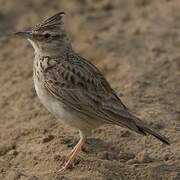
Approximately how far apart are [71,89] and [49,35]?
0.72 meters

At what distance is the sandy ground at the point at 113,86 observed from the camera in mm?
8031

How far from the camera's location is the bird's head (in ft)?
27.1

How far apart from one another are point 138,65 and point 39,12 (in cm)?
275

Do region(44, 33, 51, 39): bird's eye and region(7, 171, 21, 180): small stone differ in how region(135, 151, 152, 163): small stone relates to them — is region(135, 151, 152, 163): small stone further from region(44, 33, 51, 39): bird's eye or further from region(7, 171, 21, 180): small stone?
region(44, 33, 51, 39): bird's eye

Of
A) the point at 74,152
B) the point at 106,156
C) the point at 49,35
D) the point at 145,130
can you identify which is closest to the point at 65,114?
the point at 74,152

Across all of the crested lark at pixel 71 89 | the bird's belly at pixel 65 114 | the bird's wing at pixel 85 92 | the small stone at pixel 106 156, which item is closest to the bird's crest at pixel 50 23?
the crested lark at pixel 71 89

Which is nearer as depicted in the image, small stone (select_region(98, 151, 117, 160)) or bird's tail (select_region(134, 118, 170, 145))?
bird's tail (select_region(134, 118, 170, 145))

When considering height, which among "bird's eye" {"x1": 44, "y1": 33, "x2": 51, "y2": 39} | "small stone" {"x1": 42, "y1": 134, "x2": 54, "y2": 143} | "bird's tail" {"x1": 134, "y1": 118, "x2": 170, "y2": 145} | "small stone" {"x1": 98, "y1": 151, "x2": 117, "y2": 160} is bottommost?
"small stone" {"x1": 98, "y1": 151, "x2": 117, "y2": 160}

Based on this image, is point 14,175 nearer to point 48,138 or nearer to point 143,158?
point 48,138

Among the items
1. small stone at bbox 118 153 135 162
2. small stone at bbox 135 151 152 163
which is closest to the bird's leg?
small stone at bbox 118 153 135 162

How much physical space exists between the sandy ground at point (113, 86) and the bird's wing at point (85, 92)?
536 mm

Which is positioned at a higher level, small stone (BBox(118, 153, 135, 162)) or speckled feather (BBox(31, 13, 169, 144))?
speckled feather (BBox(31, 13, 169, 144))

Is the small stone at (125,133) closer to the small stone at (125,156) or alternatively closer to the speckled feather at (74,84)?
the small stone at (125,156)

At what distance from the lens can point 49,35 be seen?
8297 millimetres
